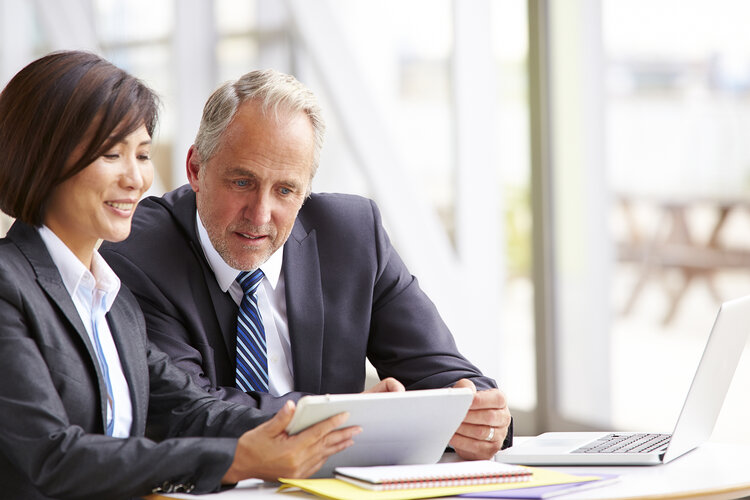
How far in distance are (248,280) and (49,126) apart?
78 centimetres

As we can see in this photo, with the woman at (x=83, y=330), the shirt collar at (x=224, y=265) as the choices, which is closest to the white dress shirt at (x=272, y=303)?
the shirt collar at (x=224, y=265)

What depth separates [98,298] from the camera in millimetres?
1995

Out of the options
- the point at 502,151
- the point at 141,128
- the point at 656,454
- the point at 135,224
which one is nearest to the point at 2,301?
the point at 141,128

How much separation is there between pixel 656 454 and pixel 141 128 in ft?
3.71

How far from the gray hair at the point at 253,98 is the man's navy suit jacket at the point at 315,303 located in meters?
0.22

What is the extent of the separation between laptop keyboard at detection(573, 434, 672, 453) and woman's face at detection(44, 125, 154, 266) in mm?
970

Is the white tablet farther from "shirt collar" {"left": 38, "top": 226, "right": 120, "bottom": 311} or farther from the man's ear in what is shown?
the man's ear

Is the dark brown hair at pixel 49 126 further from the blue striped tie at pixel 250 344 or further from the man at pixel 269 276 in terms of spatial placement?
the blue striped tie at pixel 250 344

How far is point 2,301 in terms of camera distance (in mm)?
1772

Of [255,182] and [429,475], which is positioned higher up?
[255,182]

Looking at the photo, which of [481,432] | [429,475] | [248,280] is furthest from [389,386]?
[248,280]

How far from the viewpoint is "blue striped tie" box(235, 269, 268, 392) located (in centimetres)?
250

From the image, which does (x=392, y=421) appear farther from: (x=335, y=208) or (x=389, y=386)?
(x=335, y=208)

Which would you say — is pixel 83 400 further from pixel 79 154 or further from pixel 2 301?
pixel 79 154
